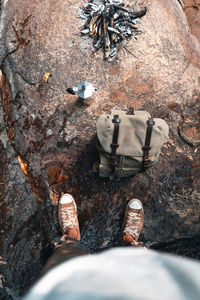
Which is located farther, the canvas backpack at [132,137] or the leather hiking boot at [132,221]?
the leather hiking boot at [132,221]

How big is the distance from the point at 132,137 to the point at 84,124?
91cm

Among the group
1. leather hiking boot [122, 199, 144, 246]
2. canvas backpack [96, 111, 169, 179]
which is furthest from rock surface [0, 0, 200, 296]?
canvas backpack [96, 111, 169, 179]

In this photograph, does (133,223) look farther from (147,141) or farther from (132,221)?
(147,141)

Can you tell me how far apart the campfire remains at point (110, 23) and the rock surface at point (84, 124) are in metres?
0.14

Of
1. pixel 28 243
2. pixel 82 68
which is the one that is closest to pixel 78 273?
pixel 28 243

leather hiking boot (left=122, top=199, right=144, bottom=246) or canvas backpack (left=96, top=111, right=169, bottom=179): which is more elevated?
canvas backpack (left=96, top=111, right=169, bottom=179)

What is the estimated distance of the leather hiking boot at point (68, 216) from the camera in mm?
3088

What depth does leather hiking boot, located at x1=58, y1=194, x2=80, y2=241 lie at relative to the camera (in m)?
3.09

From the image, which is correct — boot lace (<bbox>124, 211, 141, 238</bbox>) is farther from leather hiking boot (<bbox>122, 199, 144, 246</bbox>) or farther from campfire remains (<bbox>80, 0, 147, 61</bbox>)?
campfire remains (<bbox>80, 0, 147, 61</bbox>)

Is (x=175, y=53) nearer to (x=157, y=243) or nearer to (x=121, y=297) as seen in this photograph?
(x=157, y=243)

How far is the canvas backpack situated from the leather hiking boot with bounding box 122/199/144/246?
0.77 m

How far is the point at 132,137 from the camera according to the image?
2.56 metres

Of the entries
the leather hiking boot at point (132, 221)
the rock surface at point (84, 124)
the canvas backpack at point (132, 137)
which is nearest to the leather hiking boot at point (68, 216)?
the rock surface at point (84, 124)

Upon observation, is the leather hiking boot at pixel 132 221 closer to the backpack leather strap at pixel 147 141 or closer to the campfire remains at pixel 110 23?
the backpack leather strap at pixel 147 141
